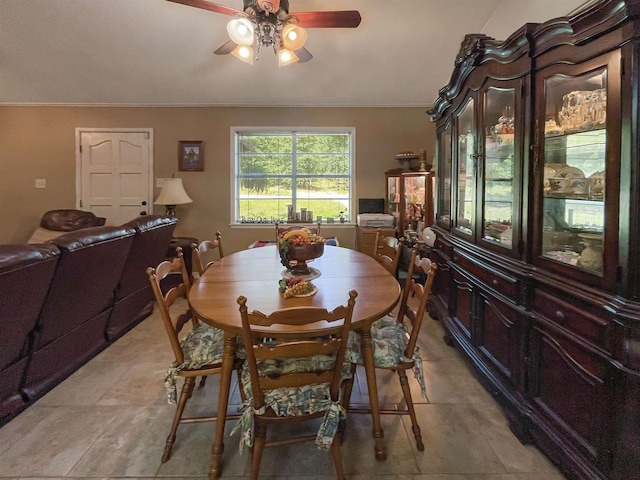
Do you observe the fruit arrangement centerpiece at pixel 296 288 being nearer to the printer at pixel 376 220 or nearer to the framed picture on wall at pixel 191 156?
the printer at pixel 376 220

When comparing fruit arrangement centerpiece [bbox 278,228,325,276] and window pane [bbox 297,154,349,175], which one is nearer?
fruit arrangement centerpiece [bbox 278,228,325,276]

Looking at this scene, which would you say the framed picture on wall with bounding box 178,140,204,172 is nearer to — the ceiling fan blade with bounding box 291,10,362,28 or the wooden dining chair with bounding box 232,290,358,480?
the ceiling fan blade with bounding box 291,10,362,28

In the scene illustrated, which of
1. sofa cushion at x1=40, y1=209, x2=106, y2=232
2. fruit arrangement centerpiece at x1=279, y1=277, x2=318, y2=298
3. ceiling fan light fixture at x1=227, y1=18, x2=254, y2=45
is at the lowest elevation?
fruit arrangement centerpiece at x1=279, y1=277, x2=318, y2=298

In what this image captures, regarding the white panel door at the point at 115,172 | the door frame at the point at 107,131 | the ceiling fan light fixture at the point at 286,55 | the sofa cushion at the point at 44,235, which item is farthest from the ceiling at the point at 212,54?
the sofa cushion at the point at 44,235

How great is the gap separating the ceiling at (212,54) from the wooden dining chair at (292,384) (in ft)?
9.09

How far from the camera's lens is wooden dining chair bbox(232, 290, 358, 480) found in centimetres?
122

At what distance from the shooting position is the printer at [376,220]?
454 centimetres

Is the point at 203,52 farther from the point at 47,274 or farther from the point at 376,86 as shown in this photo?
the point at 47,274

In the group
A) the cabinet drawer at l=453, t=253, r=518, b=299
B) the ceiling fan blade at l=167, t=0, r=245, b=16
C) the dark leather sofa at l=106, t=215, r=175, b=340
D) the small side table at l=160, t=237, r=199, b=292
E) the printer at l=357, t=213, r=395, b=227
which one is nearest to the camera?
the cabinet drawer at l=453, t=253, r=518, b=299

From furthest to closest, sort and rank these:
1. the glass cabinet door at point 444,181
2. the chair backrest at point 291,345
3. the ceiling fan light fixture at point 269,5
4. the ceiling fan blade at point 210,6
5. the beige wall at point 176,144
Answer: the beige wall at point 176,144
the glass cabinet door at point 444,181
the ceiling fan blade at point 210,6
the ceiling fan light fixture at point 269,5
the chair backrest at point 291,345

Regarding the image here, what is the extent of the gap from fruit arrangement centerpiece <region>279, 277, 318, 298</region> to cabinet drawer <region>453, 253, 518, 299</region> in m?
1.03

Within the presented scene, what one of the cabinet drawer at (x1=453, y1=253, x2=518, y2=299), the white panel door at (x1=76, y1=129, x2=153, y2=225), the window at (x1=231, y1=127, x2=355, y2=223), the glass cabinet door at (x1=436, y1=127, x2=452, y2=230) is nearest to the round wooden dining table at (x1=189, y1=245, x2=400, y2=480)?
the cabinet drawer at (x1=453, y1=253, x2=518, y2=299)

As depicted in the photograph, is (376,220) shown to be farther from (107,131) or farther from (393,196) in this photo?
(107,131)

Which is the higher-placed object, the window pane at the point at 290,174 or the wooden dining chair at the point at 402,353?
the window pane at the point at 290,174
